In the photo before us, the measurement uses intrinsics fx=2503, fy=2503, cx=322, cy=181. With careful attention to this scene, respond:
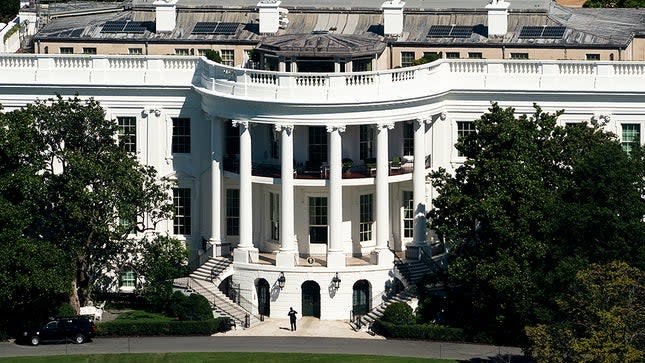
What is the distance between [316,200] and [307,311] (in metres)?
6.22

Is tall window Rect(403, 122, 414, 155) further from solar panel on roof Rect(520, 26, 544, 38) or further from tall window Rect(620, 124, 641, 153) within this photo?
tall window Rect(620, 124, 641, 153)

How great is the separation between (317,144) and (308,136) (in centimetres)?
66

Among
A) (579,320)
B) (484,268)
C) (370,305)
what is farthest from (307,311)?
(579,320)

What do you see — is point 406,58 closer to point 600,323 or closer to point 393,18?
point 393,18

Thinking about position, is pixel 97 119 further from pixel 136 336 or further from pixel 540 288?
pixel 540 288

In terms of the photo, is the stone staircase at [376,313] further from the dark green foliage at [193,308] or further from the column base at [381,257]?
the dark green foliage at [193,308]

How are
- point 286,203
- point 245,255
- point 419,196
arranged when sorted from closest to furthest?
point 286,203 < point 245,255 < point 419,196

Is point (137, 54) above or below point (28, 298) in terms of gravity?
above

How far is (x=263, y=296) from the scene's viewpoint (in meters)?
134

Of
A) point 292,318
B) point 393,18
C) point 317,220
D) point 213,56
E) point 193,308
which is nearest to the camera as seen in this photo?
point 193,308

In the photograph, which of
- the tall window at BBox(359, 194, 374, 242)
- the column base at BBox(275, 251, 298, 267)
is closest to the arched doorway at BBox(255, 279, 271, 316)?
the column base at BBox(275, 251, 298, 267)

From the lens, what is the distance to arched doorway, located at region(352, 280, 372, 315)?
134 meters

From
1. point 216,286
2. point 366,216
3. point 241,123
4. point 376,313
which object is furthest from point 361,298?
point 241,123

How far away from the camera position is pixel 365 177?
134375mm
